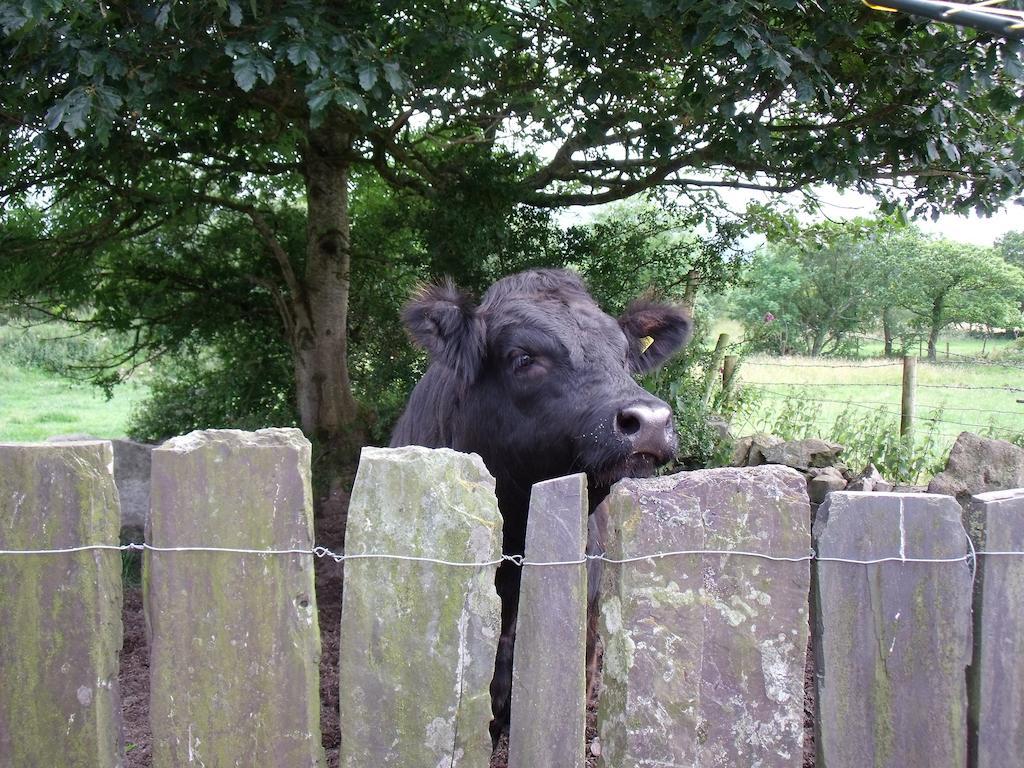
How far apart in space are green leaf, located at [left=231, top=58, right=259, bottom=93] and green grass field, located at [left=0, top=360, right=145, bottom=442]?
7.53 meters

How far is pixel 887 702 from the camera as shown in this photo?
215cm

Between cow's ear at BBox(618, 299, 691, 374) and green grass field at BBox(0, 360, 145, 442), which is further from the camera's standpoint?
green grass field at BBox(0, 360, 145, 442)

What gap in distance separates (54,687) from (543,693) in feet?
3.85

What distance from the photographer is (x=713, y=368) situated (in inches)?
329

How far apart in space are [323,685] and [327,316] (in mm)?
4027

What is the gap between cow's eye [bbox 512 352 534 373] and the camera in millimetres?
3740

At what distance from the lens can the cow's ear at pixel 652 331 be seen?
4.51 meters

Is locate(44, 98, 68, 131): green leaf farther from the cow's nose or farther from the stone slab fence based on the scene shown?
the cow's nose

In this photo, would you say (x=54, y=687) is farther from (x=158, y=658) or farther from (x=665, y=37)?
(x=665, y=37)

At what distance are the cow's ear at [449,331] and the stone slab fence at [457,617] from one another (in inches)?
68.3

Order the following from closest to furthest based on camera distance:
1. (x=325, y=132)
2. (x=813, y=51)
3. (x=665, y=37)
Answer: (x=813, y=51) < (x=665, y=37) < (x=325, y=132)

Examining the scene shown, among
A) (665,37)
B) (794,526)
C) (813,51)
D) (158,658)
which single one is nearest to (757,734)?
(794,526)

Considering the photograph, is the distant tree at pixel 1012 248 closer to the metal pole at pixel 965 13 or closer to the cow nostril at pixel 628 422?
the cow nostril at pixel 628 422

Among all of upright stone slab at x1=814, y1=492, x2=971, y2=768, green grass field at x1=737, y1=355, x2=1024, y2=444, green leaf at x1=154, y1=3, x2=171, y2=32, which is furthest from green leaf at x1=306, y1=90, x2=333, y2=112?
green grass field at x1=737, y1=355, x2=1024, y2=444
